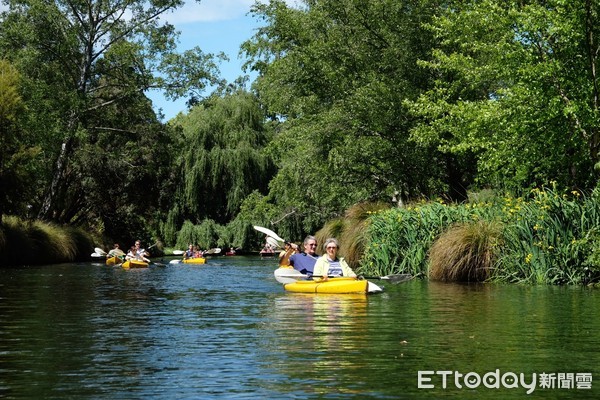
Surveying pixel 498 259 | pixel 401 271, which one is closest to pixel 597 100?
pixel 498 259

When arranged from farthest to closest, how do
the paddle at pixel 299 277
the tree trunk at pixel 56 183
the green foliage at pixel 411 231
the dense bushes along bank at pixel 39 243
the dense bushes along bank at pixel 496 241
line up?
the tree trunk at pixel 56 183, the dense bushes along bank at pixel 39 243, the green foliage at pixel 411 231, the paddle at pixel 299 277, the dense bushes along bank at pixel 496 241

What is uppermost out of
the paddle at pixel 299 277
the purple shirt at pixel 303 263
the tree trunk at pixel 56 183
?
the tree trunk at pixel 56 183

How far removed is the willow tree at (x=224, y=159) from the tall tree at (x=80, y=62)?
335 cm

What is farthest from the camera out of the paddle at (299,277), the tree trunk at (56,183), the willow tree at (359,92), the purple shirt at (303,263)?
the tree trunk at (56,183)

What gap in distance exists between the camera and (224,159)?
52906 millimetres

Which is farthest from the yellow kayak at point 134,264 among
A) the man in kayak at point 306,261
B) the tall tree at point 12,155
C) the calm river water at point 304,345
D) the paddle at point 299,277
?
the calm river water at point 304,345

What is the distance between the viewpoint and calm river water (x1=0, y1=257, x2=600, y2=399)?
28.3ft

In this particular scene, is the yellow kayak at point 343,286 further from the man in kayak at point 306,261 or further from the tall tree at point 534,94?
the tall tree at point 534,94

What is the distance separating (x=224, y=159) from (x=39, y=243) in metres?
14.4

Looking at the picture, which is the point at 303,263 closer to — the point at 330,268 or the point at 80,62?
the point at 330,268

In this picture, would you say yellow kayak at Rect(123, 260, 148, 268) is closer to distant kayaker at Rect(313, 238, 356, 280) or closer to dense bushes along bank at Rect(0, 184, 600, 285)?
dense bushes along bank at Rect(0, 184, 600, 285)

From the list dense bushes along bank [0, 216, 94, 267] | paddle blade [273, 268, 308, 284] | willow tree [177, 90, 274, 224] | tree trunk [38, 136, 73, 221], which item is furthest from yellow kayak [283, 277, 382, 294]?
willow tree [177, 90, 274, 224]

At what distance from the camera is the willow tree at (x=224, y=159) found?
174 feet

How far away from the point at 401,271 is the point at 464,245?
9.89 feet
